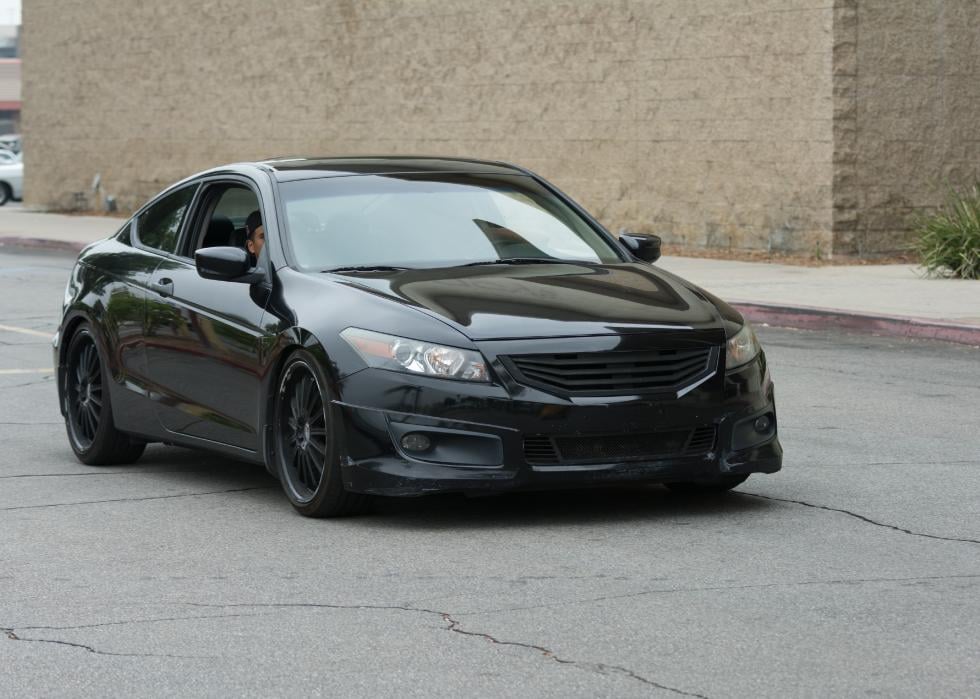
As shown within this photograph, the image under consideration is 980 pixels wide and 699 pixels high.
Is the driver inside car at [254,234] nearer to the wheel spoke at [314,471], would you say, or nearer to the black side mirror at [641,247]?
the wheel spoke at [314,471]

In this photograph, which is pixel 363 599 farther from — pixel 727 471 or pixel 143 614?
pixel 727 471

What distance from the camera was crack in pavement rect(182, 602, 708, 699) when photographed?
16.7 ft

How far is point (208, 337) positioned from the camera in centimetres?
827

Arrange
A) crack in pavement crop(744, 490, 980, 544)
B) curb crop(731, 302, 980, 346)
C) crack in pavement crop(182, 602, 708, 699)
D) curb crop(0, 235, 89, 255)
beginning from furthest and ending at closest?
curb crop(0, 235, 89, 255)
curb crop(731, 302, 980, 346)
crack in pavement crop(744, 490, 980, 544)
crack in pavement crop(182, 602, 708, 699)

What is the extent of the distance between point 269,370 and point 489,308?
106 cm

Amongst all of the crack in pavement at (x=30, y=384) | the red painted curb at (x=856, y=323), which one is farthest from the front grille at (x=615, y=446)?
the red painted curb at (x=856, y=323)

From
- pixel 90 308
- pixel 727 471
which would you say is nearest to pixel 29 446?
pixel 90 308

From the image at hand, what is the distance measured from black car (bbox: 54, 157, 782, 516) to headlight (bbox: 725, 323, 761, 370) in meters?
0.02

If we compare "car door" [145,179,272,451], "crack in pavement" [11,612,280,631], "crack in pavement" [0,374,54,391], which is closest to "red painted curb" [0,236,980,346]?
"crack in pavement" [0,374,54,391]

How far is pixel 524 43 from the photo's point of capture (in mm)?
26859

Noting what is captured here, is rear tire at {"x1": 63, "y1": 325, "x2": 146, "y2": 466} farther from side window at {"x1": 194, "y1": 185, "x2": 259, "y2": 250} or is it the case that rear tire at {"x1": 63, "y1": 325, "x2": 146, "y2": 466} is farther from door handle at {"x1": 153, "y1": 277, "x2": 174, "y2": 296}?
side window at {"x1": 194, "y1": 185, "x2": 259, "y2": 250}

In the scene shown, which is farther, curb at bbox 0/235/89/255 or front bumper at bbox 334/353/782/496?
curb at bbox 0/235/89/255

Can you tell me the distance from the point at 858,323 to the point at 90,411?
28.8 ft

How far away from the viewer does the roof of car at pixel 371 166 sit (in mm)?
8711
